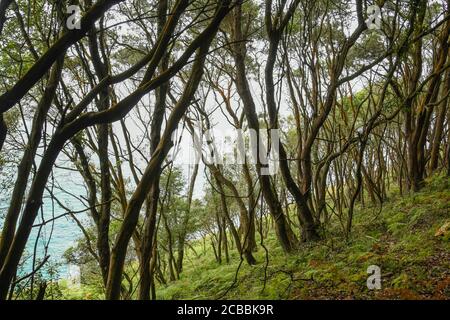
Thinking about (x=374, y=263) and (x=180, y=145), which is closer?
(x=374, y=263)

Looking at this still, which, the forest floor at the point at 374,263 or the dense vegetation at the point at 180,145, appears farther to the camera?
the forest floor at the point at 374,263

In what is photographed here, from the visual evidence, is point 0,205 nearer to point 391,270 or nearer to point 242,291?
point 242,291

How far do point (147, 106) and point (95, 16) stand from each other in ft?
32.9

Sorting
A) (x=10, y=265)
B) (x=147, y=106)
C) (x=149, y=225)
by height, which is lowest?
(x=10, y=265)

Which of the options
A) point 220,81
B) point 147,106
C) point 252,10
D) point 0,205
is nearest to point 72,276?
point 0,205

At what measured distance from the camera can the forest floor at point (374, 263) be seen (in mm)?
4883

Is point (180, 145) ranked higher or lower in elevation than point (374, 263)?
higher

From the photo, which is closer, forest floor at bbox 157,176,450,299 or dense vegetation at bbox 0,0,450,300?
dense vegetation at bbox 0,0,450,300

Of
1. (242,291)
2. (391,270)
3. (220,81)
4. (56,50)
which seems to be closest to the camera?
(56,50)

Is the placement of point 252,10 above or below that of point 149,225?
above

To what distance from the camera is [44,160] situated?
2.38m

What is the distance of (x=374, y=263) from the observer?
5.83 meters

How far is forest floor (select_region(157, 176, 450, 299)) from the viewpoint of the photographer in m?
4.88
